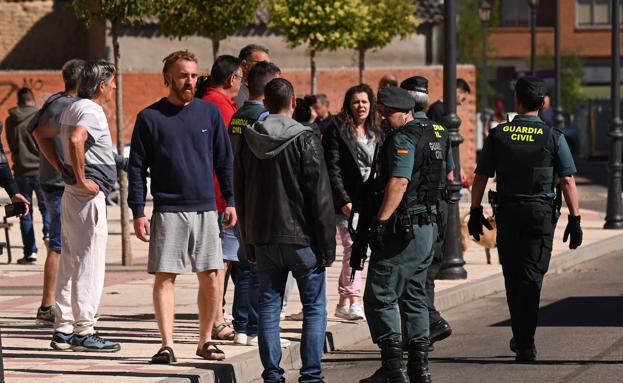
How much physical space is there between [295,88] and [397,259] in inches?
1007

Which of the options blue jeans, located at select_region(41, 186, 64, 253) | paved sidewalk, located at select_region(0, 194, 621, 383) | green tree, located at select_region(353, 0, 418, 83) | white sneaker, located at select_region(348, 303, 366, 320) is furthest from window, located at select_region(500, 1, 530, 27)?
white sneaker, located at select_region(348, 303, 366, 320)

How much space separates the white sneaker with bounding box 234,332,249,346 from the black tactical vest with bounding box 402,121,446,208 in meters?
1.93

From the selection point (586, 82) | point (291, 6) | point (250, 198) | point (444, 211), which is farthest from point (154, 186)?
point (586, 82)

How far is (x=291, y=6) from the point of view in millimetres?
31219

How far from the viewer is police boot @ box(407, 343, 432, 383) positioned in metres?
10.0

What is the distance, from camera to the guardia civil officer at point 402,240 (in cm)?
985

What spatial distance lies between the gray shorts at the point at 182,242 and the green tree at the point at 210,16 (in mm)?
14055

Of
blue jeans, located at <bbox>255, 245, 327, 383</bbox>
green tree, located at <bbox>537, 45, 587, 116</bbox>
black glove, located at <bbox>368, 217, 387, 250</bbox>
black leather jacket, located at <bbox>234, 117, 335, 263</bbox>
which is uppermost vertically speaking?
black leather jacket, located at <bbox>234, 117, 335, 263</bbox>

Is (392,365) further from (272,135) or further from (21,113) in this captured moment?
(21,113)

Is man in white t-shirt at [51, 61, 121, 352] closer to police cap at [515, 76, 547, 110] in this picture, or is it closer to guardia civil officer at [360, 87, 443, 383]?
guardia civil officer at [360, 87, 443, 383]

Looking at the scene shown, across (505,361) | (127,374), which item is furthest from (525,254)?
(127,374)

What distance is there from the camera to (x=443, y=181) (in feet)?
33.8

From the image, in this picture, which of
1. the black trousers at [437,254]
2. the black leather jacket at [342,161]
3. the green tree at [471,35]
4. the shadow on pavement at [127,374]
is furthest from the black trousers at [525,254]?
the green tree at [471,35]

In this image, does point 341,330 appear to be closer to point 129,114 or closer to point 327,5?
point 327,5
